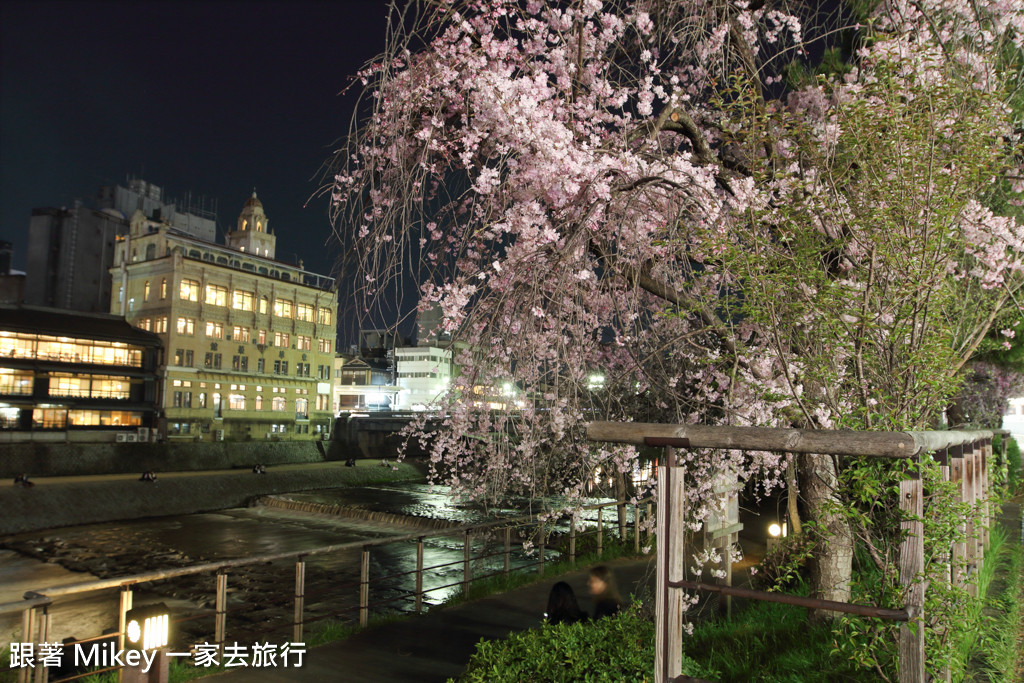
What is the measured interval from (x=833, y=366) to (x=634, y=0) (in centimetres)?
443

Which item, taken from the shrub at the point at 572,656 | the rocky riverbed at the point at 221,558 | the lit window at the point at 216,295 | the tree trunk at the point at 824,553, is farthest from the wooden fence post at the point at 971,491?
the lit window at the point at 216,295

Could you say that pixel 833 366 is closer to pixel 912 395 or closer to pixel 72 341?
pixel 912 395

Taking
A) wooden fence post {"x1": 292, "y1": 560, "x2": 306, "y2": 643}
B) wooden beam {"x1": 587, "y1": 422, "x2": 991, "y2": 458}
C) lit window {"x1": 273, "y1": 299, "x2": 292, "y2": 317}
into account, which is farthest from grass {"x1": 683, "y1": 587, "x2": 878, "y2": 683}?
lit window {"x1": 273, "y1": 299, "x2": 292, "y2": 317}

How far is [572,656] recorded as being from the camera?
438cm

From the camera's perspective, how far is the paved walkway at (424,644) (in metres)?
6.36

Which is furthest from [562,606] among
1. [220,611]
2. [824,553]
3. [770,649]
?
[220,611]

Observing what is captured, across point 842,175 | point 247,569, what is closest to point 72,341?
point 247,569

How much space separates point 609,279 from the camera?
5.71m

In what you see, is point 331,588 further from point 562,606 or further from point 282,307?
point 282,307

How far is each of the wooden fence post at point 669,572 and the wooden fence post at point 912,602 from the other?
93 centimetres

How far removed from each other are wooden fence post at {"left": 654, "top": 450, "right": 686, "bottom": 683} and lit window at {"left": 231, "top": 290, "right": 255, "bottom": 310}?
51.8 metres

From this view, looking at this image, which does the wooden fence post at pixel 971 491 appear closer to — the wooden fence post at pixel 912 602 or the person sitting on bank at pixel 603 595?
the wooden fence post at pixel 912 602

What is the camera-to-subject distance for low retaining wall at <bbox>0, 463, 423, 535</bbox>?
24.0 meters

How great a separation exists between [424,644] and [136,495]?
80.9ft
